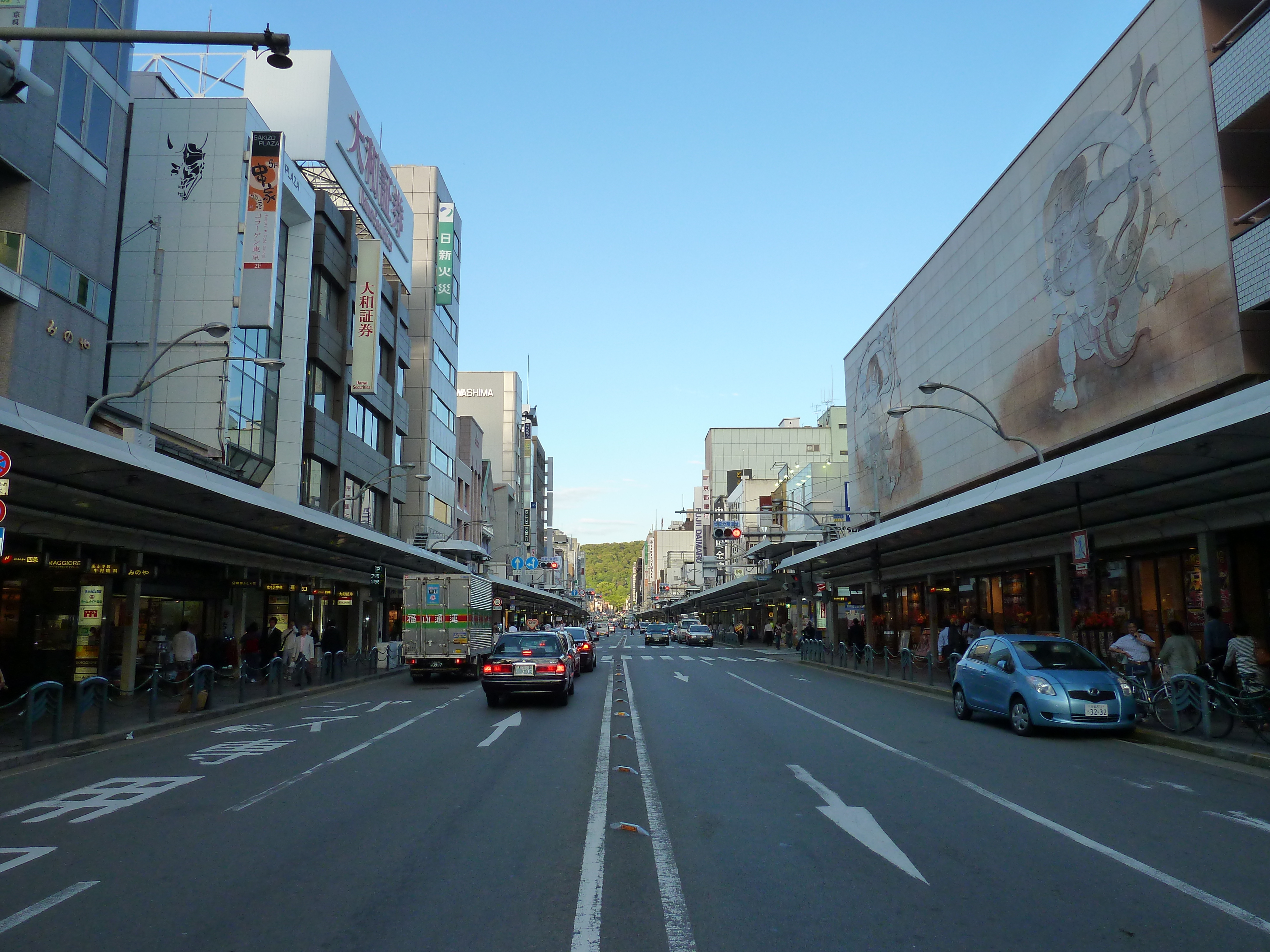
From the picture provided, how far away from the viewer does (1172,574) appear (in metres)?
22.1

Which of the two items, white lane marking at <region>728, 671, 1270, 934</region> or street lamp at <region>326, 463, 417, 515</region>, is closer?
white lane marking at <region>728, 671, 1270, 934</region>

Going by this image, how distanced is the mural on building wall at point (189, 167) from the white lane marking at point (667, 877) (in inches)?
1251

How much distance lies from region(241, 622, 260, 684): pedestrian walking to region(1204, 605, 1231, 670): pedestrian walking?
72.3 ft

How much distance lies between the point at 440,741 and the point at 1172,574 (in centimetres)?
1838

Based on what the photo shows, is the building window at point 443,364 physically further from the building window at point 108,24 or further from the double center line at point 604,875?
the double center line at point 604,875

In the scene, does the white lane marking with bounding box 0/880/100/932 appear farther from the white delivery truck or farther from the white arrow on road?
the white delivery truck

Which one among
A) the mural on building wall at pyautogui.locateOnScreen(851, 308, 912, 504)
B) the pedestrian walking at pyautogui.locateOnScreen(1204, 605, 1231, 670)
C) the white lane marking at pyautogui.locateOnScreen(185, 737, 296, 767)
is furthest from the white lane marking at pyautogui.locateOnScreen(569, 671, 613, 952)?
the mural on building wall at pyautogui.locateOnScreen(851, 308, 912, 504)

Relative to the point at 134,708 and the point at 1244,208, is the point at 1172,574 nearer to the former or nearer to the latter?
the point at 1244,208

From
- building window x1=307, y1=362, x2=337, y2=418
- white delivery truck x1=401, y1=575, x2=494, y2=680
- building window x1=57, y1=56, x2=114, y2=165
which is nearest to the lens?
building window x1=57, y1=56, x2=114, y2=165

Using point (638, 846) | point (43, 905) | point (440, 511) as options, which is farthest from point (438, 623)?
point (440, 511)

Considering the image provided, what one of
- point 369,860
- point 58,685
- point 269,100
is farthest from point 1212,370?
point 269,100

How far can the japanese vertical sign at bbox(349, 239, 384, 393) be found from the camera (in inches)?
1864

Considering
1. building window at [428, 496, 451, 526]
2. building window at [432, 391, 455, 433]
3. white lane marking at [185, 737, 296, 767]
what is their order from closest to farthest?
white lane marking at [185, 737, 296, 767] < building window at [428, 496, 451, 526] < building window at [432, 391, 455, 433]

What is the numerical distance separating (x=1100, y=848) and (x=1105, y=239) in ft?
76.7
